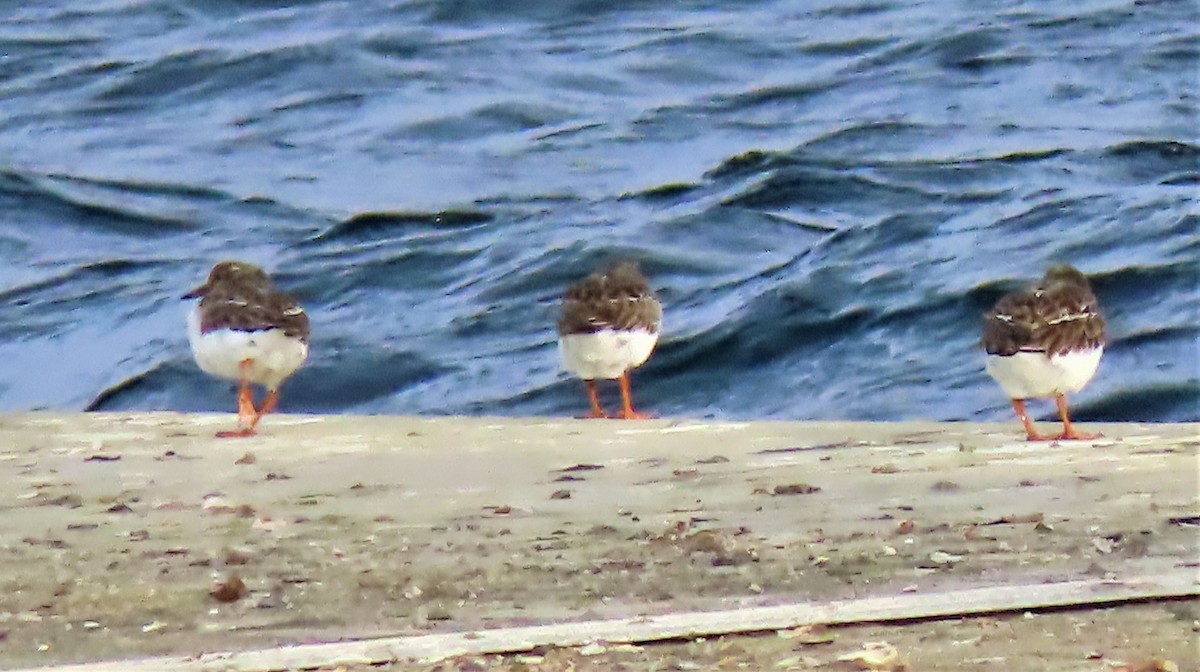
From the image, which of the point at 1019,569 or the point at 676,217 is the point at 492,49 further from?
the point at 1019,569

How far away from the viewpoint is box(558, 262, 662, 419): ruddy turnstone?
31.9ft

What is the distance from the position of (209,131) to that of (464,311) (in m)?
6.33

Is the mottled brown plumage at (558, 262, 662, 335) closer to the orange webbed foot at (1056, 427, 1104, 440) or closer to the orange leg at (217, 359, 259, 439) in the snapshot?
the orange leg at (217, 359, 259, 439)

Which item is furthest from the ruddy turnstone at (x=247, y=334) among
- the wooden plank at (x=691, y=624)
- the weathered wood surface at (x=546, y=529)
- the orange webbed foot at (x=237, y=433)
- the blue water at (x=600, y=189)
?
the wooden plank at (x=691, y=624)

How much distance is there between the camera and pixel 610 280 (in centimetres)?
988

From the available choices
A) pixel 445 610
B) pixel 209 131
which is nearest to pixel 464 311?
pixel 209 131

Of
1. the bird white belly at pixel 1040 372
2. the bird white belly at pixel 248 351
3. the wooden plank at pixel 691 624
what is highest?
the bird white belly at pixel 248 351

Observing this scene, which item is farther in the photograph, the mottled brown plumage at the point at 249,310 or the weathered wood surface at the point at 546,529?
the mottled brown plumage at the point at 249,310

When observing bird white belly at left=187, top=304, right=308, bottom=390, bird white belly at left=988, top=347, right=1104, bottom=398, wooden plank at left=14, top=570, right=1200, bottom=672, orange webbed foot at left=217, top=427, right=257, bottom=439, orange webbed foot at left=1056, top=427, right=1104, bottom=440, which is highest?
bird white belly at left=187, top=304, right=308, bottom=390

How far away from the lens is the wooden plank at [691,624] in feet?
16.3

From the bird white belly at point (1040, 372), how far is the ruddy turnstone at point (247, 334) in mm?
2991

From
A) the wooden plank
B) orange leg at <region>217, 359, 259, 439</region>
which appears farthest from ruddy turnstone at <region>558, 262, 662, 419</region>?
the wooden plank

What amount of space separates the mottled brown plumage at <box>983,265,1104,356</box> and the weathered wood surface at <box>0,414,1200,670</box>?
0.40 metres

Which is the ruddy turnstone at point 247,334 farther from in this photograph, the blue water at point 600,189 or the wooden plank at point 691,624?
the wooden plank at point 691,624
